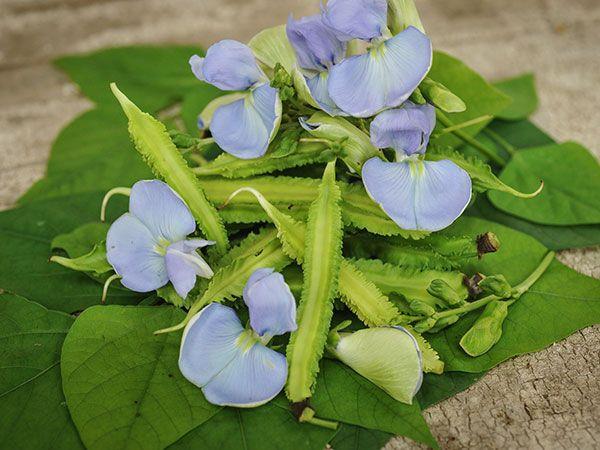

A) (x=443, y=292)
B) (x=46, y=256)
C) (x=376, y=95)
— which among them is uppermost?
(x=376, y=95)

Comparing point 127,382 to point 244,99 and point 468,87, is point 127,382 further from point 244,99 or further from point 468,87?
point 468,87

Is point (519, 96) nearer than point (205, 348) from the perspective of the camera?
No

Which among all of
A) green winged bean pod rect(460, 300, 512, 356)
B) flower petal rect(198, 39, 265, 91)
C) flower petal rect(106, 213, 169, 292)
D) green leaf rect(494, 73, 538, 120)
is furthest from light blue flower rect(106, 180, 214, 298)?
green leaf rect(494, 73, 538, 120)

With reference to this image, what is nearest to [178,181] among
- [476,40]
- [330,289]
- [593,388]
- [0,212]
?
[330,289]

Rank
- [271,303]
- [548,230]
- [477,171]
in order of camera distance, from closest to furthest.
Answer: [271,303], [477,171], [548,230]

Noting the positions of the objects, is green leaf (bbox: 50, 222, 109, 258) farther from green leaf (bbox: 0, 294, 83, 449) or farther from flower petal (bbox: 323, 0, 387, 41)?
flower petal (bbox: 323, 0, 387, 41)

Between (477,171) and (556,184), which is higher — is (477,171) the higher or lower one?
the higher one

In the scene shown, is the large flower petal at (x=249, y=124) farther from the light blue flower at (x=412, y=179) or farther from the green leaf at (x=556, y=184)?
the green leaf at (x=556, y=184)

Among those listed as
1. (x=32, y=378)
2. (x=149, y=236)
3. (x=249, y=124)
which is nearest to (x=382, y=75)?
(x=249, y=124)
